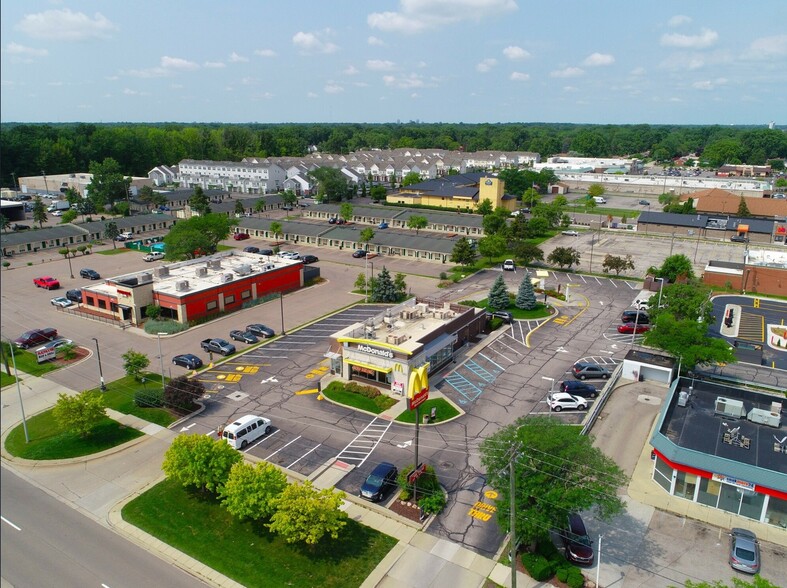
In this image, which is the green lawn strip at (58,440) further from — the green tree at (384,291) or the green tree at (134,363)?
the green tree at (384,291)

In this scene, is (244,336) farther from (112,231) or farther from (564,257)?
(112,231)

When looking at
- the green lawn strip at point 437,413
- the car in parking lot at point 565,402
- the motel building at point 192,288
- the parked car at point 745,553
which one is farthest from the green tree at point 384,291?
the parked car at point 745,553

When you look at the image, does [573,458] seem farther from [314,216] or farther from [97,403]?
[314,216]

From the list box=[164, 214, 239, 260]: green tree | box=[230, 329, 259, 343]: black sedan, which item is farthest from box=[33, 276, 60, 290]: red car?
box=[230, 329, 259, 343]: black sedan

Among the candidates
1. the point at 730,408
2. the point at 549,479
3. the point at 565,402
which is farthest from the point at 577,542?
the point at 730,408

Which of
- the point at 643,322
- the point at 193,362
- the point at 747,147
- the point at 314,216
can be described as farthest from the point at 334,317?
the point at 747,147
